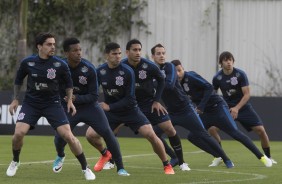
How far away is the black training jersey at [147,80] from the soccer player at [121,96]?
1.57 feet

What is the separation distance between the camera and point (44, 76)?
1452 centimetres

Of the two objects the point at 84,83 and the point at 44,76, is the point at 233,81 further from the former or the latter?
the point at 44,76

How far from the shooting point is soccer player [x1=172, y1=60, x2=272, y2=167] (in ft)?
58.5

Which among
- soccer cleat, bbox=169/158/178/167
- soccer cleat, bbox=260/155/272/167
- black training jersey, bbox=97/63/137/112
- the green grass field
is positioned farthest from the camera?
soccer cleat, bbox=260/155/272/167

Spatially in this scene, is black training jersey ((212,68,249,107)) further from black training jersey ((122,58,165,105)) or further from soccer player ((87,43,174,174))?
soccer player ((87,43,174,174))

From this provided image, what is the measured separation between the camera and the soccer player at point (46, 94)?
572 inches

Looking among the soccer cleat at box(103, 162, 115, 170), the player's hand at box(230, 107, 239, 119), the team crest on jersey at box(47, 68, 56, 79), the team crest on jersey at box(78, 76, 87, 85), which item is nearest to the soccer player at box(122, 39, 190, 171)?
the team crest on jersey at box(78, 76, 87, 85)

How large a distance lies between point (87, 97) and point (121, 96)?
64 cm

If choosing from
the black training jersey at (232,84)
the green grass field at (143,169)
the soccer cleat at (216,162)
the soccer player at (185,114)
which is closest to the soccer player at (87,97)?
the green grass field at (143,169)

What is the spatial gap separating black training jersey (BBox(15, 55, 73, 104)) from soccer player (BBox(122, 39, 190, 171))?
160cm

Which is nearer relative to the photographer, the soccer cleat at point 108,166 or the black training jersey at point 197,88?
the soccer cleat at point 108,166

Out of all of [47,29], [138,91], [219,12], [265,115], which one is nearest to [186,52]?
[219,12]

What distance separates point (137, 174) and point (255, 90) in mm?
23909

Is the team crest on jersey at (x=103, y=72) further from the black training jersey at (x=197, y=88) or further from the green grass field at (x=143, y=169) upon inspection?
the black training jersey at (x=197, y=88)
